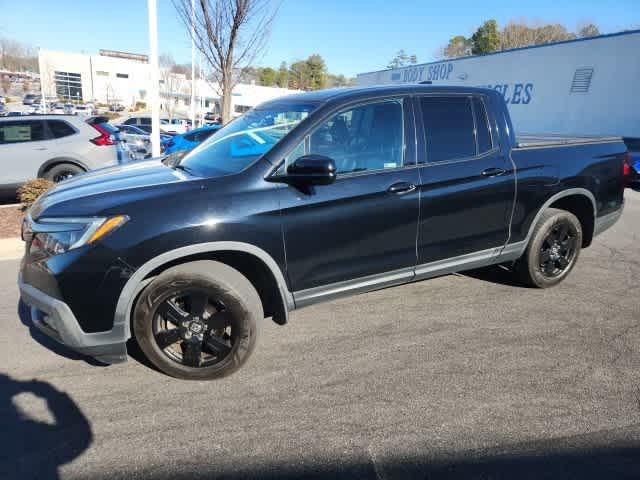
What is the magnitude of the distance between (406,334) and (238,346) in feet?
4.65

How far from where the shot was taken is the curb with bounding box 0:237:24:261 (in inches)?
224

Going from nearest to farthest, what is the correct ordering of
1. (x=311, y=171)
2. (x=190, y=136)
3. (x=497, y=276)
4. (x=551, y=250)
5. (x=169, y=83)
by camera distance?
(x=311, y=171) < (x=551, y=250) < (x=497, y=276) < (x=190, y=136) < (x=169, y=83)

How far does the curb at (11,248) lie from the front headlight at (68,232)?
11.1 feet

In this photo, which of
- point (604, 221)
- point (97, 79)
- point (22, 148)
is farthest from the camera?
point (97, 79)

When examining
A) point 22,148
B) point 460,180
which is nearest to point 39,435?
point 460,180

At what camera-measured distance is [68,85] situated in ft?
260

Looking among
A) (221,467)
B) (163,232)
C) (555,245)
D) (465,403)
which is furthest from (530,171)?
(221,467)

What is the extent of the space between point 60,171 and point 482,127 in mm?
7798

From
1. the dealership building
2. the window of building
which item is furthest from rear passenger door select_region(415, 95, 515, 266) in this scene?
the window of building

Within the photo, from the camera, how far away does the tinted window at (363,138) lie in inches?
131

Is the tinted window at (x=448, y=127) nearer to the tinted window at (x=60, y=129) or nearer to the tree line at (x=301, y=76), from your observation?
the tinted window at (x=60, y=129)

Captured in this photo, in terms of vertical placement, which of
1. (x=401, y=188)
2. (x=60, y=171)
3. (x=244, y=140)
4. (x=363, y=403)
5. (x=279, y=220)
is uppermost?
(x=244, y=140)

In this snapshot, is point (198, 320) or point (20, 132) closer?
point (198, 320)

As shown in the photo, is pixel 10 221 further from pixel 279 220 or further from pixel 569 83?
pixel 569 83
